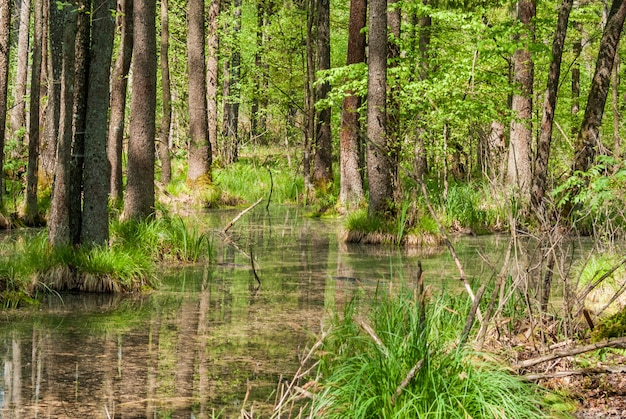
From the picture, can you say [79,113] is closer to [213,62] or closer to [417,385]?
A: [417,385]

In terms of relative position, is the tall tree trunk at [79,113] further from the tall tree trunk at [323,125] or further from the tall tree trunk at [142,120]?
the tall tree trunk at [323,125]

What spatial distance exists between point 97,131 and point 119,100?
5717 mm

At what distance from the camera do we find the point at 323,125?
24047 millimetres

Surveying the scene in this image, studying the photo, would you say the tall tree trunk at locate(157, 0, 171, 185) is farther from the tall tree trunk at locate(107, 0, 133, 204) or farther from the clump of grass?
the clump of grass

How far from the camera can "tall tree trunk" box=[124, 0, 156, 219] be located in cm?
1384

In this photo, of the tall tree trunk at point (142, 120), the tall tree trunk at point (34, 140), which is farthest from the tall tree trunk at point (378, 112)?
the tall tree trunk at point (34, 140)

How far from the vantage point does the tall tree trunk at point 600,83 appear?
590 inches

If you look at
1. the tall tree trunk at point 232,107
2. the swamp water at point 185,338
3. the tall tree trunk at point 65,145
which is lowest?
the swamp water at point 185,338

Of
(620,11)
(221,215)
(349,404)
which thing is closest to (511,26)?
(620,11)

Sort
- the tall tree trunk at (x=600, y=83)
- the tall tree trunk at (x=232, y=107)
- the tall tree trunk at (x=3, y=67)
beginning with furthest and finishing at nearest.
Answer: the tall tree trunk at (x=232, y=107) < the tall tree trunk at (x=3, y=67) < the tall tree trunk at (x=600, y=83)

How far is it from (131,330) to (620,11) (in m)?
10.1

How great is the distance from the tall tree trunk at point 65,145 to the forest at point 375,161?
0.02m

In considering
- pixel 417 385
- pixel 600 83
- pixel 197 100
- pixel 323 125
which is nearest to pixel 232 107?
pixel 323 125

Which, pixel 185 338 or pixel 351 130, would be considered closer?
pixel 185 338
